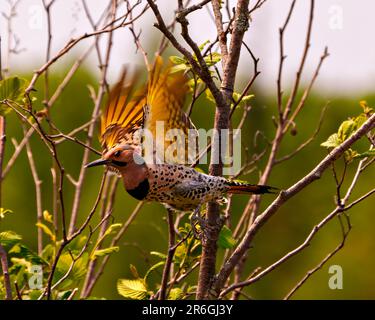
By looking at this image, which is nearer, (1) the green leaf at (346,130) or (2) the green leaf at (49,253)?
(1) the green leaf at (346,130)

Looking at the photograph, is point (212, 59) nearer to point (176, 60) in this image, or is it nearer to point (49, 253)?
point (176, 60)

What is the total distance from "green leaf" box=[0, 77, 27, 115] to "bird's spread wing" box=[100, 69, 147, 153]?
0.32 metres

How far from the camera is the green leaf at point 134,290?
8.41 ft

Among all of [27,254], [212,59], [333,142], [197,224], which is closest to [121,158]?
[197,224]

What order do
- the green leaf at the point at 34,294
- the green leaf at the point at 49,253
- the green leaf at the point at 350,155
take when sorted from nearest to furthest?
1. the green leaf at the point at 350,155
2. the green leaf at the point at 34,294
3. the green leaf at the point at 49,253

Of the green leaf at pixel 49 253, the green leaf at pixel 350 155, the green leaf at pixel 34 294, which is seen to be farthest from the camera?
the green leaf at pixel 49 253

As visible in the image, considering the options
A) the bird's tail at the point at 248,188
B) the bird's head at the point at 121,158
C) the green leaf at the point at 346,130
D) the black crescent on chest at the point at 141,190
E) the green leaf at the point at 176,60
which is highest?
the green leaf at the point at 176,60

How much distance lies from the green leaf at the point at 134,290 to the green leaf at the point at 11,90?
0.72m

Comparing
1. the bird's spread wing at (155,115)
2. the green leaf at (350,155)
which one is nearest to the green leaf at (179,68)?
the bird's spread wing at (155,115)

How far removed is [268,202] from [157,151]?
449cm

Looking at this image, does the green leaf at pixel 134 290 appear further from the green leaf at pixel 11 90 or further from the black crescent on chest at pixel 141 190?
the green leaf at pixel 11 90

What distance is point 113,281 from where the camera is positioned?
6258 millimetres
